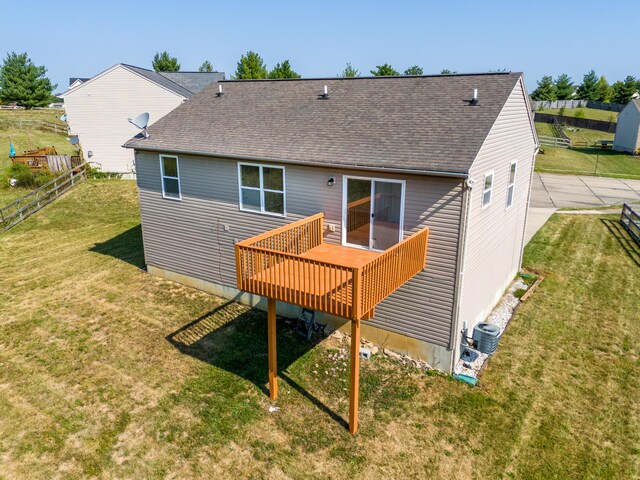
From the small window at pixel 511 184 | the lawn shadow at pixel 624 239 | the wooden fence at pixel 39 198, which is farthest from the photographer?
the wooden fence at pixel 39 198

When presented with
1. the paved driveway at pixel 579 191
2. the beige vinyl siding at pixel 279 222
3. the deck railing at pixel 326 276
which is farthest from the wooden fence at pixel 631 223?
the deck railing at pixel 326 276

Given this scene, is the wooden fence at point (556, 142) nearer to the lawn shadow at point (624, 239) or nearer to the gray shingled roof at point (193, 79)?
the lawn shadow at point (624, 239)

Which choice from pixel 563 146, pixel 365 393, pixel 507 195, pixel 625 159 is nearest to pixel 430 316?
pixel 365 393

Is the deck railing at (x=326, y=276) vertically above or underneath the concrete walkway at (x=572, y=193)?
above

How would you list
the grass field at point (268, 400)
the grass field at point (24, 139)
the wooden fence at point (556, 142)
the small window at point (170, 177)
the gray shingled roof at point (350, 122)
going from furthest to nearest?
1. the wooden fence at point (556, 142)
2. the grass field at point (24, 139)
3. the small window at point (170, 177)
4. the gray shingled roof at point (350, 122)
5. the grass field at point (268, 400)

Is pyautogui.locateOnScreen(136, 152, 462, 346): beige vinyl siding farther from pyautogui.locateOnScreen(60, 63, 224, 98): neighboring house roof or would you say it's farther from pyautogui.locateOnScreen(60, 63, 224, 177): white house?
pyautogui.locateOnScreen(60, 63, 224, 98): neighboring house roof

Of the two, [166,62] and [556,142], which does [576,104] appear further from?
[166,62]

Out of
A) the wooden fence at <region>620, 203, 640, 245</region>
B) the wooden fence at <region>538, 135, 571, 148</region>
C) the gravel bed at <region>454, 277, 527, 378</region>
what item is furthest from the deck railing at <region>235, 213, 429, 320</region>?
the wooden fence at <region>538, 135, 571, 148</region>

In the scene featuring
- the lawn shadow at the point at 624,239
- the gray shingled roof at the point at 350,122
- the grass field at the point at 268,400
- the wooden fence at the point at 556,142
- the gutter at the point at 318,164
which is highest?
the gray shingled roof at the point at 350,122
